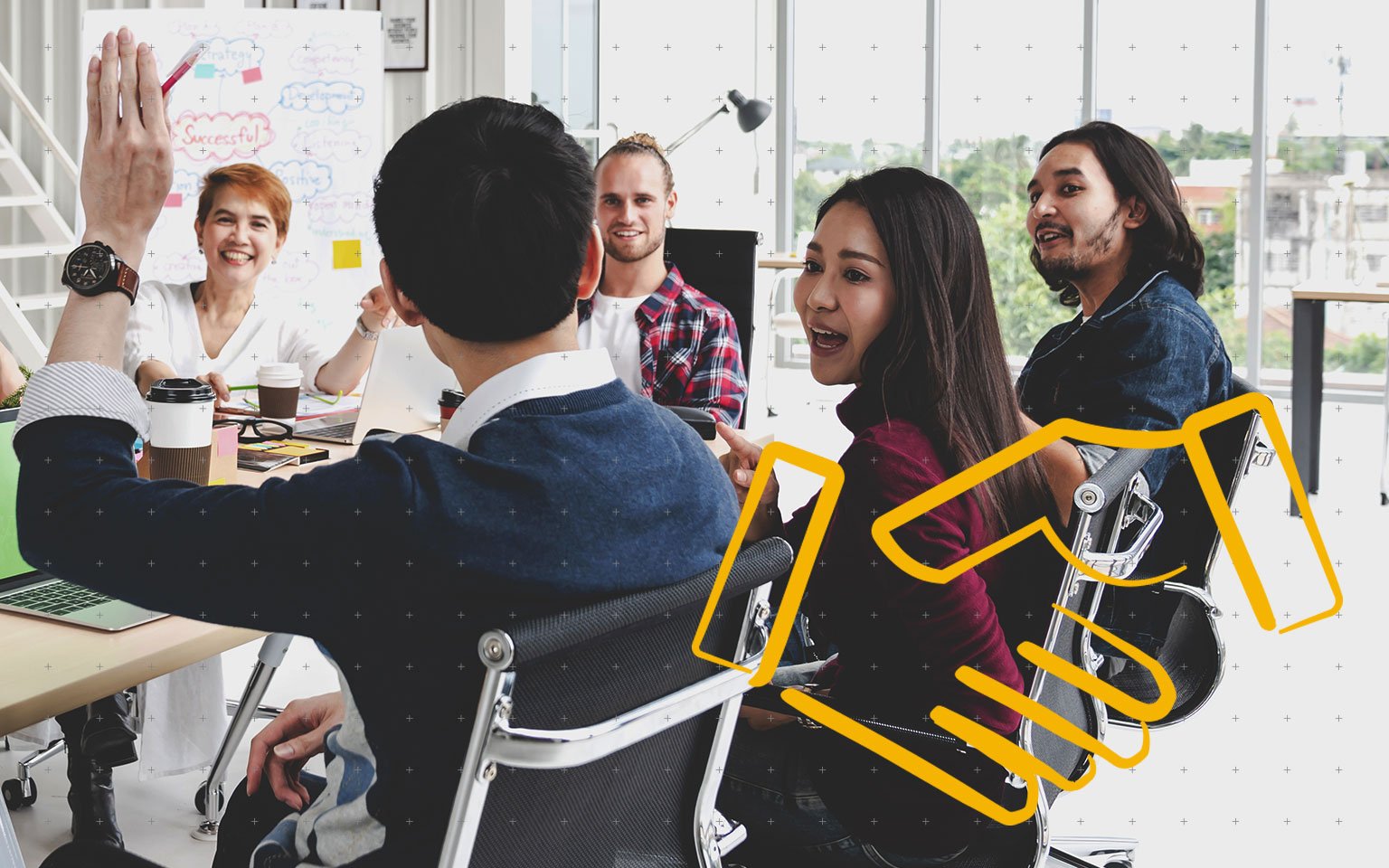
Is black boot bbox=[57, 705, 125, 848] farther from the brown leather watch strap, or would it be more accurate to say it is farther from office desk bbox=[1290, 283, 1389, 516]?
office desk bbox=[1290, 283, 1389, 516]

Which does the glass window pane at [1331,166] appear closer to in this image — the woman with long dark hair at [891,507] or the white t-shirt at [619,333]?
the white t-shirt at [619,333]

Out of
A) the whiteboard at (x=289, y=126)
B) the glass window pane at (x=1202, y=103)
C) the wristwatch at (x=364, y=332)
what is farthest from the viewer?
the glass window pane at (x=1202, y=103)

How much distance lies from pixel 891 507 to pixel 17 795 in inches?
74.5

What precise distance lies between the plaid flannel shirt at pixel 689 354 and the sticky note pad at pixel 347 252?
2.10m

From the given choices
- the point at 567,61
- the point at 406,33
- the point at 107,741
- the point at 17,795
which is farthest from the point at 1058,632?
the point at 567,61

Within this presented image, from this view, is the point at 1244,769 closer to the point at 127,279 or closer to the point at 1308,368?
the point at 127,279

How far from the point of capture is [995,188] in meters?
7.82

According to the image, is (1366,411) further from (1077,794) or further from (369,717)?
(369,717)

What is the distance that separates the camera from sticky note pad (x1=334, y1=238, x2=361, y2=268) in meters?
4.70

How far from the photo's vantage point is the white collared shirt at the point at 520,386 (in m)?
0.93

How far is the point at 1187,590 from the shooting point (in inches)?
66.0

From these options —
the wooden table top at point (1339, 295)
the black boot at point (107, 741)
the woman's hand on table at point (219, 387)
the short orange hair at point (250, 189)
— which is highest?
the short orange hair at point (250, 189)

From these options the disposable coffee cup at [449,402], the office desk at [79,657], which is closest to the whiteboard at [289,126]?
the disposable coffee cup at [449,402]

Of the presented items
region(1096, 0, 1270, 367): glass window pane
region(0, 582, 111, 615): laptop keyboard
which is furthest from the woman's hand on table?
region(1096, 0, 1270, 367): glass window pane
